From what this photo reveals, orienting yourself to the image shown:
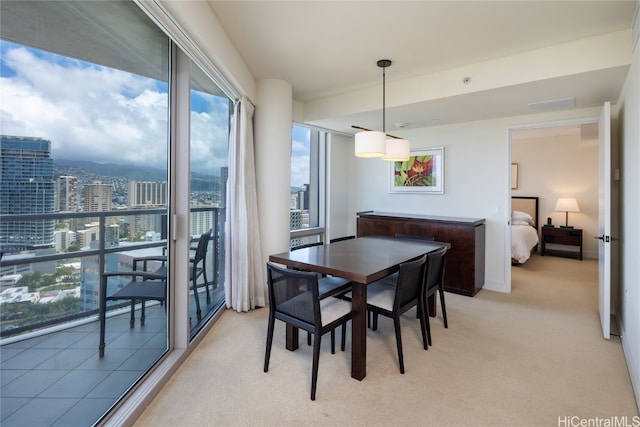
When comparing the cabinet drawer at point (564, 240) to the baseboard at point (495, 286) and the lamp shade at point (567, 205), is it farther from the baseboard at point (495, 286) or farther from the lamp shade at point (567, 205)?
the baseboard at point (495, 286)

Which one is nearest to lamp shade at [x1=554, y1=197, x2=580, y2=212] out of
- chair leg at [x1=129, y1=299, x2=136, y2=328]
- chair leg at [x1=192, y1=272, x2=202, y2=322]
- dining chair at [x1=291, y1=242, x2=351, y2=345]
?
dining chair at [x1=291, y1=242, x2=351, y2=345]

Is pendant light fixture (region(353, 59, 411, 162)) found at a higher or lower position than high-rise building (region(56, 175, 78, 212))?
higher

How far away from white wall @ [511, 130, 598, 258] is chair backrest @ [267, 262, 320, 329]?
643 centimetres

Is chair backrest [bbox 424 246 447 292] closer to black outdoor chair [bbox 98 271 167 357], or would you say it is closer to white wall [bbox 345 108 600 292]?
white wall [bbox 345 108 600 292]

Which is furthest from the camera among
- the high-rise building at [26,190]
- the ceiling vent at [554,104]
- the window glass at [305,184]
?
the window glass at [305,184]

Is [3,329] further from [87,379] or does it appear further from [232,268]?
[232,268]

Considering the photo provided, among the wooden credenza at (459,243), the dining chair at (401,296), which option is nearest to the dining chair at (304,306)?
the dining chair at (401,296)

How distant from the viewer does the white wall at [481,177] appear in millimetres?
4102

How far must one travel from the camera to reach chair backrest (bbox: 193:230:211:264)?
114 inches

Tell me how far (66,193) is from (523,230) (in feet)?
20.3

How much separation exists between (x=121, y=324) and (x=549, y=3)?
348cm

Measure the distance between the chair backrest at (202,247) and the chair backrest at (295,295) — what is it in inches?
39.1

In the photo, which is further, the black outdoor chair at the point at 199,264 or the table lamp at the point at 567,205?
the table lamp at the point at 567,205

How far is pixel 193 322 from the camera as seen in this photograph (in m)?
2.81
